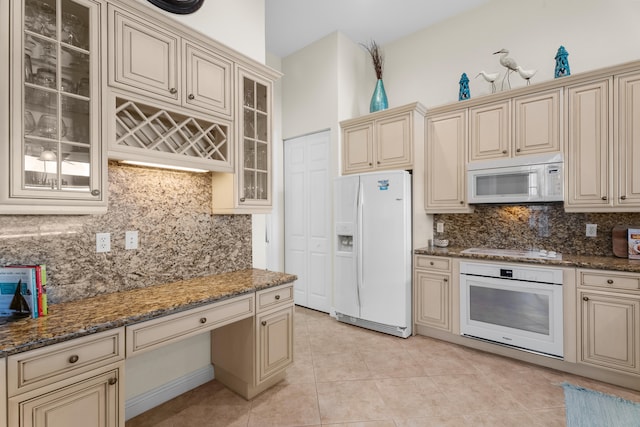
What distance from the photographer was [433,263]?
124 inches

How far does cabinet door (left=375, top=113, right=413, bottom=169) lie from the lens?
10.9 ft

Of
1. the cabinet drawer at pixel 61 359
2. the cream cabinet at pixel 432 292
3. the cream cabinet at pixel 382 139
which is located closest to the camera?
the cabinet drawer at pixel 61 359

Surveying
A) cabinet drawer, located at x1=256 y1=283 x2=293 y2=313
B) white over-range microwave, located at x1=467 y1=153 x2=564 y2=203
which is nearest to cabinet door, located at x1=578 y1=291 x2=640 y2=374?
white over-range microwave, located at x1=467 y1=153 x2=564 y2=203

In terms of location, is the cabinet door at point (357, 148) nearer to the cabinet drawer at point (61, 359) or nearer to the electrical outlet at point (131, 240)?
the electrical outlet at point (131, 240)

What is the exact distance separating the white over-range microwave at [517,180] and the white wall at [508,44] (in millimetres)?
960

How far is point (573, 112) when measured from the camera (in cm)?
260

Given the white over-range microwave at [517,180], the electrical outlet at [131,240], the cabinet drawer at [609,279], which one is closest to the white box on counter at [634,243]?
the cabinet drawer at [609,279]

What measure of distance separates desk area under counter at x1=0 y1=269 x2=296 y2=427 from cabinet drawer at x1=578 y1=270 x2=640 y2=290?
232 centimetres

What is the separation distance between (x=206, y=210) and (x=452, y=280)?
7.93ft

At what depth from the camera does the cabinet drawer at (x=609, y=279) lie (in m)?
2.21

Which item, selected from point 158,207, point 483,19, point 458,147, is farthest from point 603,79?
point 158,207

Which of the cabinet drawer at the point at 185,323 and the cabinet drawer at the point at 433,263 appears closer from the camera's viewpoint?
the cabinet drawer at the point at 185,323

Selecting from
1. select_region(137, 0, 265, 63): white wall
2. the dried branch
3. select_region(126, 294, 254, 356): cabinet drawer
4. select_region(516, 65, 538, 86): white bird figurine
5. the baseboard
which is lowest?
the baseboard

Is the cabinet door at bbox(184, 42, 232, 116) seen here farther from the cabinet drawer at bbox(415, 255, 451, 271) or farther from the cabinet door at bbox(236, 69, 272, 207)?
the cabinet drawer at bbox(415, 255, 451, 271)
